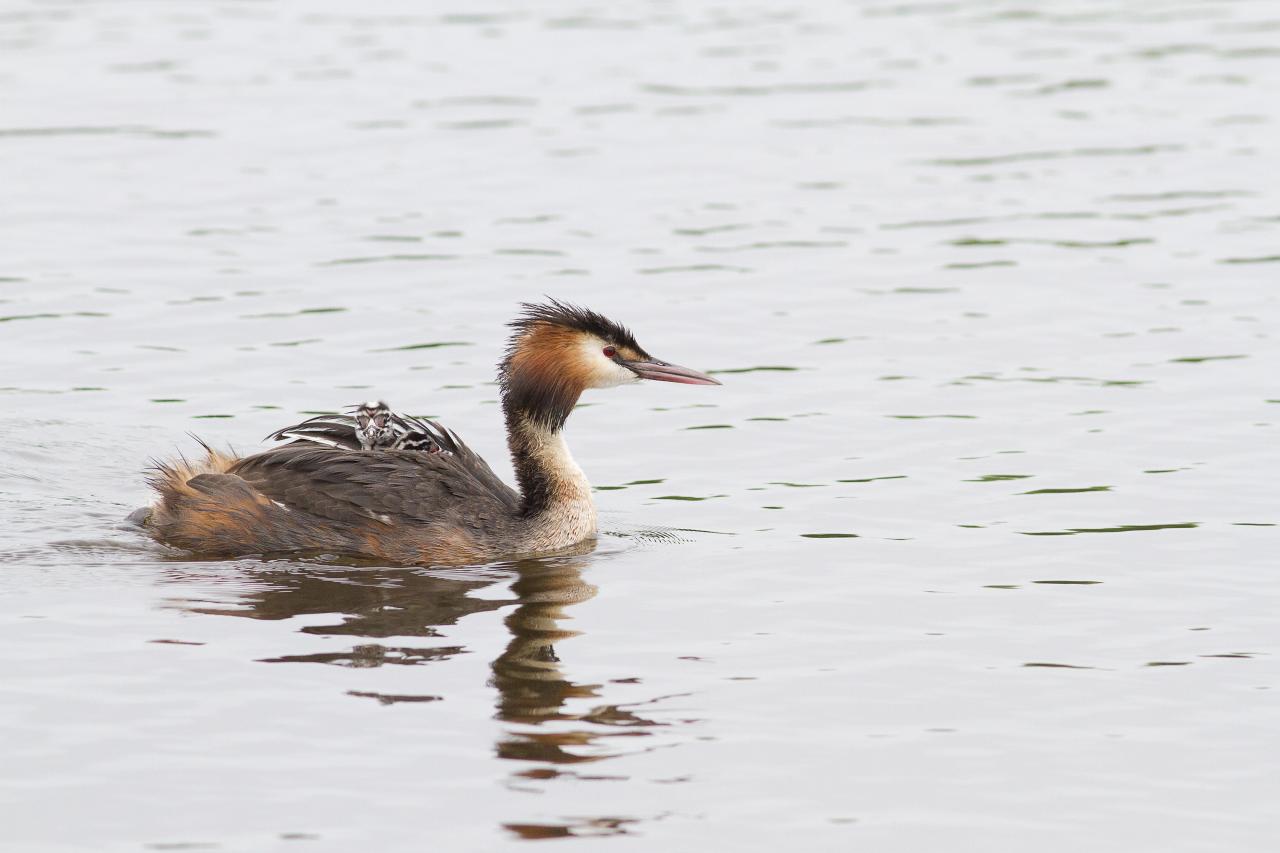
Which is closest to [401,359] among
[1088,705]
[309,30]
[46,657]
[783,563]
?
[783,563]

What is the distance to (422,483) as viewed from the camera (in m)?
11.3

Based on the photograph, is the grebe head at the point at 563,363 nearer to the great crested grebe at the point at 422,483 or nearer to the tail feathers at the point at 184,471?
the great crested grebe at the point at 422,483

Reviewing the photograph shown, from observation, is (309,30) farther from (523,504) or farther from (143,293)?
(523,504)

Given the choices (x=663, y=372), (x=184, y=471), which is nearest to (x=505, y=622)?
(x=663, y=372)

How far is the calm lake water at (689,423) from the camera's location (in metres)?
8.05

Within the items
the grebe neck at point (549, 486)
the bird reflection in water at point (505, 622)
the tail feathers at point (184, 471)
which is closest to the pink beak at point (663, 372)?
the grebe neck at point (549, 486)

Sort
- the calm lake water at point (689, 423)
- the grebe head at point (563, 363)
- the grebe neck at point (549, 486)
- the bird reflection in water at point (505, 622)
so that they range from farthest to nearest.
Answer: the grebe head at point (563, 363) < the grebe neck at point (549, 486) < the bird reflection in water at point (505, 622) < the calm lake water at point (689, 423)

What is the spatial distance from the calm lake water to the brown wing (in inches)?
15.6

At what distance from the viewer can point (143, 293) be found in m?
16.7

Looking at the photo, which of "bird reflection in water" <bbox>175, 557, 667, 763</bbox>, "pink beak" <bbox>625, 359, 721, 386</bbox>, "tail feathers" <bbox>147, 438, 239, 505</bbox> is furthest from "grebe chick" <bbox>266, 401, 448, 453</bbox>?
"pink beak" <bbox>625, 359, 721, 386</bbox>

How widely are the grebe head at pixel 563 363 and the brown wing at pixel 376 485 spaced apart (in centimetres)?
53

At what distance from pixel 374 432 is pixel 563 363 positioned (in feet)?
3.63

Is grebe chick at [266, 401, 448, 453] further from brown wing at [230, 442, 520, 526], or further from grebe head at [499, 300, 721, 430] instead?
grebe head at [499, 300, 721, 430]

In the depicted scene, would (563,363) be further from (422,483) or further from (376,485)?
(376,485)
